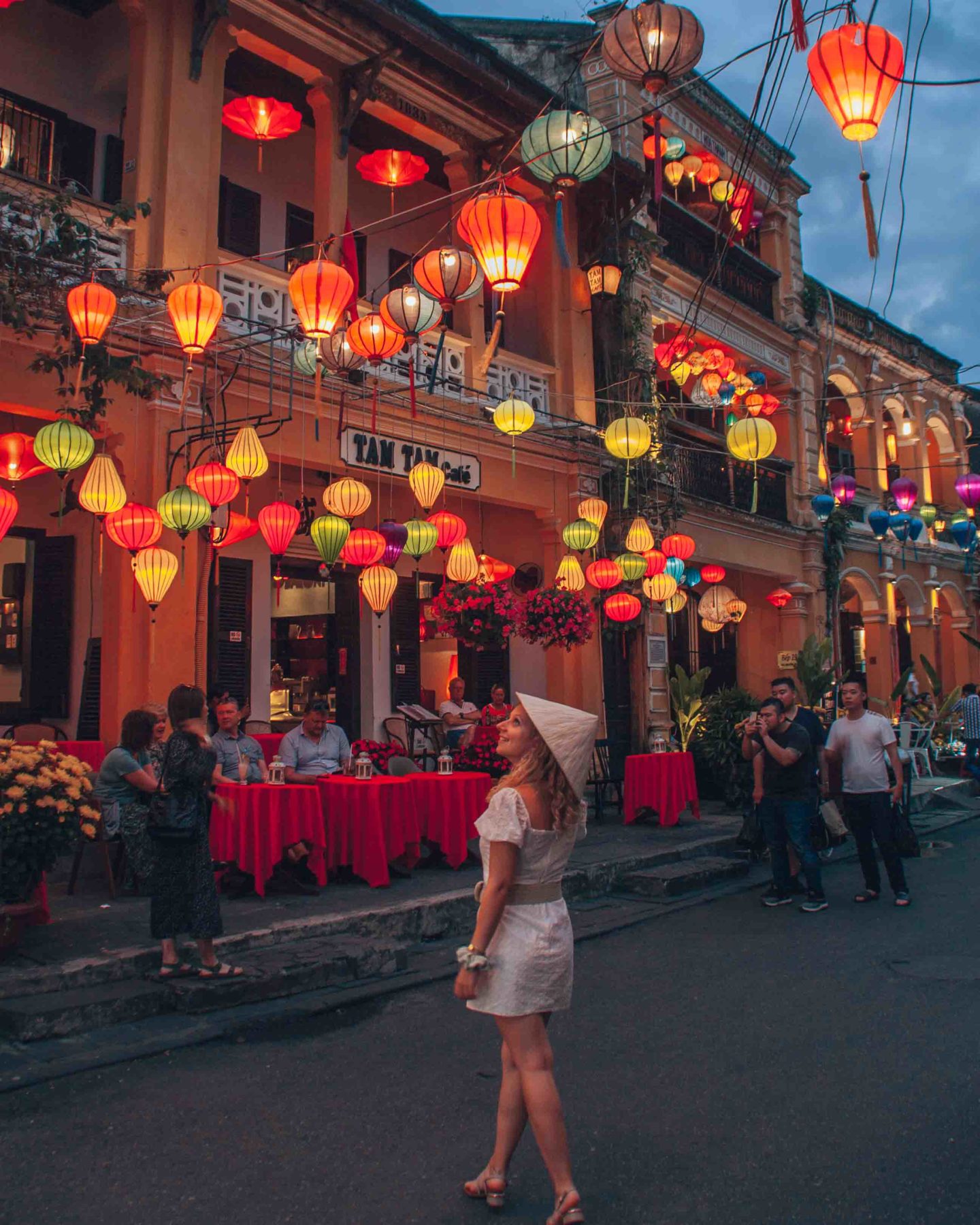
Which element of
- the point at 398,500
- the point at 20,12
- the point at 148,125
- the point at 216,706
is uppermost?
the point at 20,12

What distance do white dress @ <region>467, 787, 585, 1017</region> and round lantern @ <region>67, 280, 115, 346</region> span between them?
588 centimetres

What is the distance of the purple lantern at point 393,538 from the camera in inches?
413

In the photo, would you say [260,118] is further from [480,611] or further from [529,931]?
[529,931]

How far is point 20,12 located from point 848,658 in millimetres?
19124

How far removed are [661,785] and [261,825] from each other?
17.9 ft

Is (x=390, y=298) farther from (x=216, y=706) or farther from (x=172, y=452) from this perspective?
(x=216, y=706)

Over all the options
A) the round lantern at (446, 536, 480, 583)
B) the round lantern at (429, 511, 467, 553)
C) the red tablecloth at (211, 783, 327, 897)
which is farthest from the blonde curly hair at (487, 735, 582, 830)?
the round lantern at (446, 536, 480, 583)

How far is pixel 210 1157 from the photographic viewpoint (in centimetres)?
352

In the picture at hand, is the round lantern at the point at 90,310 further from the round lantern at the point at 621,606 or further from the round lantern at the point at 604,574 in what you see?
the round lantern at the point at 621,606

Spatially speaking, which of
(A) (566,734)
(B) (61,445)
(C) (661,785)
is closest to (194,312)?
(B) (61,445)

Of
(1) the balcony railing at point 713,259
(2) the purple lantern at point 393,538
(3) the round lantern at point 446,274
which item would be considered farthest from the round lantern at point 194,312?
(1) the balcony railing at point 713,259

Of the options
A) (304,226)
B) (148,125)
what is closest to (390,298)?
(148,125)

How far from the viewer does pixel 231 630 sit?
12.1 metres

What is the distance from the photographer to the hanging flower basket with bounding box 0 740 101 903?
559cm
